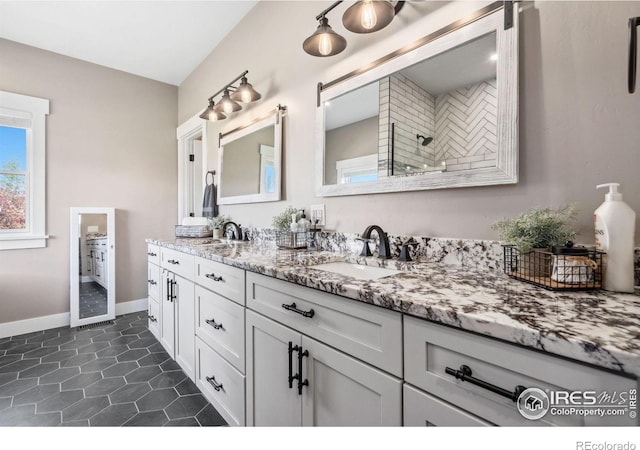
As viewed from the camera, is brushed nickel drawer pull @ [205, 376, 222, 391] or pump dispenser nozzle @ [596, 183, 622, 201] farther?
brushed nickel drawer pull @ [205, 376, 222, 391]

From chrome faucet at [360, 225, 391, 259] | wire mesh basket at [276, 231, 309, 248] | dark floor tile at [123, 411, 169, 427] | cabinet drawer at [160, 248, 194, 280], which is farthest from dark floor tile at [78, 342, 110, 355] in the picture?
chrome faucet at [360, 225, 391, 259]

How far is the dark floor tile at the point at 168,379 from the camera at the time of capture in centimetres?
193

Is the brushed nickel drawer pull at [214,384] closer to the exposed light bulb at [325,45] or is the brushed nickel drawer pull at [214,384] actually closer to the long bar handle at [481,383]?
the long bar handle at [481,383]

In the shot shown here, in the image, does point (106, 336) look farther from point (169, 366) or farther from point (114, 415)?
point (114, 415)

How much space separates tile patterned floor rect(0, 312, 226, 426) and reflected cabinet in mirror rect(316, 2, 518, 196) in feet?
5.27

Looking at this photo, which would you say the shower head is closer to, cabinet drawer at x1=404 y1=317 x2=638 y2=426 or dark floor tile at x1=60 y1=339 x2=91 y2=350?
cabinet drawer at x1=404 y1=317 x2=638 y2=426

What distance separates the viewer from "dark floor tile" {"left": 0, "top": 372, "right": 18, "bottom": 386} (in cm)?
197

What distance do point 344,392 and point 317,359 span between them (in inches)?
5.3

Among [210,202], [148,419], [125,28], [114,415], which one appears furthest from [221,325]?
[125,28]

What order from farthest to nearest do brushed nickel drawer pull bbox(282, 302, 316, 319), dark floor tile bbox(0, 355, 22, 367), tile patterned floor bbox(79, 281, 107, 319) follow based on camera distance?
tile patterned floor bbox(79, 281, 107, 319) → dark floor tile bbox(0, 355, 22, 367) → brushed nickel drawer pull bbox(282, 302, 316, 319)

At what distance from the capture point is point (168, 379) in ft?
6.57

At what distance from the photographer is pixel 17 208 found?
9.34ft

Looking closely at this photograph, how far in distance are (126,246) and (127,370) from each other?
70.0 inches

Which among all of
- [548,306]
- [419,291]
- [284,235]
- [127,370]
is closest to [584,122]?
[548,306]
